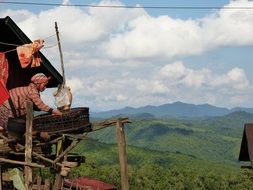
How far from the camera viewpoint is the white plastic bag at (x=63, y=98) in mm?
12548

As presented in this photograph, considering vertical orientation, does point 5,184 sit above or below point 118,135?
below

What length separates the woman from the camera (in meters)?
11.7

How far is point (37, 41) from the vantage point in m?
13.3

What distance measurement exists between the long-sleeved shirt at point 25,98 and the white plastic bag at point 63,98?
755 mm

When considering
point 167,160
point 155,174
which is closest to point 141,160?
point 167,160

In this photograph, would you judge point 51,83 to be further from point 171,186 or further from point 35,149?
point 171,186

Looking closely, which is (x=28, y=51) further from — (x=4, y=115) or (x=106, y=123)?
(x=106, y=123)

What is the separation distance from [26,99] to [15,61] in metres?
4.14

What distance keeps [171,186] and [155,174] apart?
7681 millimetres

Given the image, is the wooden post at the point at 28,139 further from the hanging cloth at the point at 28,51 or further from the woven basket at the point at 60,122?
the hanging cloth at the point at 28,51

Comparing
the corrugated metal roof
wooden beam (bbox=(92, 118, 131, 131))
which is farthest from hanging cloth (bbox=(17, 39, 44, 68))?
wooden beam (bbox=(92, 118, 131, 131))

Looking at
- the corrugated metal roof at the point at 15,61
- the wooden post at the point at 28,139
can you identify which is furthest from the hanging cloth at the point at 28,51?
the wooden post at the point at 28,139

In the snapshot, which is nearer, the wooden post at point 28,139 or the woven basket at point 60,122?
the wooden post at point 28,139

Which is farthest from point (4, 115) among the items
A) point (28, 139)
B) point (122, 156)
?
point (122, 156)
